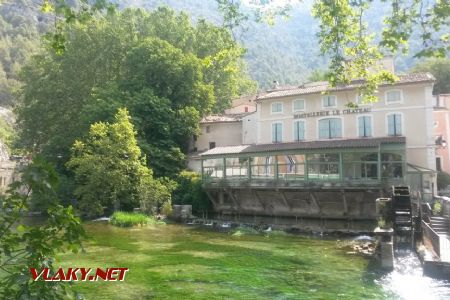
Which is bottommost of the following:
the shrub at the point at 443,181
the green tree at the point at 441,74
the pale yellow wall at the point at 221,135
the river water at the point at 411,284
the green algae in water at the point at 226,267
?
the river water at the point at 411,284

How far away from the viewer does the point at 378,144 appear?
2430 centimetres

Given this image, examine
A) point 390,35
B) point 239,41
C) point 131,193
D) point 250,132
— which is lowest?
point 131,193

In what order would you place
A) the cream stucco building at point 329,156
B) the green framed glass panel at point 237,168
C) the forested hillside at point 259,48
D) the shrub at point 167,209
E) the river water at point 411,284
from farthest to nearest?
the forested hillside at point 259,48 → the shrub at point 167,209 → the green framed glass panel at point 237,168 → the cream stucco building at point 329,156 → the river water at point 411,284

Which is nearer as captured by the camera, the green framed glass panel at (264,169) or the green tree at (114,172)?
the green framed glass panel at (264,169)

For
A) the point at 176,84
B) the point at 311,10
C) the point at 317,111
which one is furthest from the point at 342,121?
the point at 311,10

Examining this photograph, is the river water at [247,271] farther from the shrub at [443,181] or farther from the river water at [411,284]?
the shrub at [443,181]

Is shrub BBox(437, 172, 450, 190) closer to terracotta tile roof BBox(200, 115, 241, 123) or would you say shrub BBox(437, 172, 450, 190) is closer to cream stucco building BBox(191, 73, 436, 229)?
cream stucco building BBox(191, 73, 436, 229)

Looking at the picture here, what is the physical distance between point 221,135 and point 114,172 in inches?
529

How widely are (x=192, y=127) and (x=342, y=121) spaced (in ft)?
41.6

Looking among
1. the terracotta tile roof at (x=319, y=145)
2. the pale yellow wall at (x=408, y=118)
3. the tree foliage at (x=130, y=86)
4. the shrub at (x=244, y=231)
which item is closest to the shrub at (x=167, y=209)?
the tree foliage at (x=130, y=86)

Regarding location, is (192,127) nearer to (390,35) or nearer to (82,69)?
(82,69)

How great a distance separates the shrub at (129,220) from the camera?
26000 millimetres

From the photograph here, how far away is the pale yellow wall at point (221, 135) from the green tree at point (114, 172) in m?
10.4

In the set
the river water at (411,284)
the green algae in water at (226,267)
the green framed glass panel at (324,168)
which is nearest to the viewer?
the green algae in water at (226,267)
